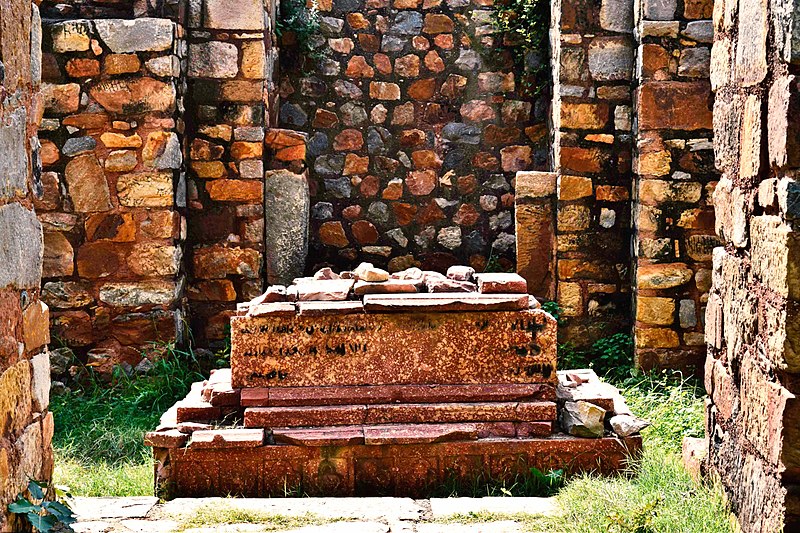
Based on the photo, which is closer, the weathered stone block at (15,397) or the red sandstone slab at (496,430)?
the weathered stone block at (15,397)

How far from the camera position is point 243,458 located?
163 inches

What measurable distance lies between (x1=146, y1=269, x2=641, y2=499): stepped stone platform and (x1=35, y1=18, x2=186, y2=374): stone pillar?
1.87m

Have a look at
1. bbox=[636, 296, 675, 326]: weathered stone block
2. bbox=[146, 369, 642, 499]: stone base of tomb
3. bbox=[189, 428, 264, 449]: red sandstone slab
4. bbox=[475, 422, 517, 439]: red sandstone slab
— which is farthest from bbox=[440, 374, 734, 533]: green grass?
bbox=[636, 296, 675, 326]: weathered stone block

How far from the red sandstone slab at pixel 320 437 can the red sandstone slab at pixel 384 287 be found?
2.18ft

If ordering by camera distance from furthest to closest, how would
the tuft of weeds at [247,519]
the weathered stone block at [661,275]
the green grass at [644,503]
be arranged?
1. the weathered stone block at [661,275]
2. the tuft of weeds at [247,519]
3. the green grass at [644,503]

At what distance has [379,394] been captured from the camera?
14.1ft

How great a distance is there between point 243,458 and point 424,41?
13.8 ft

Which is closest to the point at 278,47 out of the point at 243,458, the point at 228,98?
the point at 228,98

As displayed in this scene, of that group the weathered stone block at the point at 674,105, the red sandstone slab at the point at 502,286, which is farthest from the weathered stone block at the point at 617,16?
the red sandstone slab at the point at 502,286

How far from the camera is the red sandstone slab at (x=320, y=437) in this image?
13.6 feet

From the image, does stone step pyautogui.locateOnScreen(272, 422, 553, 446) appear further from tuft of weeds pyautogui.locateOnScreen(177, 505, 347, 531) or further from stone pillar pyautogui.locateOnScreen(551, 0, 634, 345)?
stone pillar pyautogui.locateOnScreen(551, 0, 634, 345)

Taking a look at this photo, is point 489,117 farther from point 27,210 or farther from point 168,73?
point 27,210

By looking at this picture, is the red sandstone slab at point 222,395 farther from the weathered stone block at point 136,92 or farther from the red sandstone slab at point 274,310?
the weathered stone block at point 136,92

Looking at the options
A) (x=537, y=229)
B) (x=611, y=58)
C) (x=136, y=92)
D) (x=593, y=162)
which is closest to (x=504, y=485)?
(x=537, y=229)
